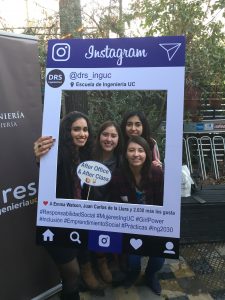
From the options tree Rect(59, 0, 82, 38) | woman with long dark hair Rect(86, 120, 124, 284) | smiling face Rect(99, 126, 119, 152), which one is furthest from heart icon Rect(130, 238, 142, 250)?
tree Rect(59, 0, 82, 38)

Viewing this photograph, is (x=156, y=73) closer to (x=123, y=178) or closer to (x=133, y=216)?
(x=123, y=178)

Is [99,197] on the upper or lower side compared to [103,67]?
lower

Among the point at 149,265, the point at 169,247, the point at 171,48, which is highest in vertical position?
the point at 171,48

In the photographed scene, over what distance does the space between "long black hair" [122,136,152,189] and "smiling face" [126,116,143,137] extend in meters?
0.03

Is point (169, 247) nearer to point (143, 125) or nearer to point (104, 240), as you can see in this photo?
point (104, 240)

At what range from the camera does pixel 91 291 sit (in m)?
2.81

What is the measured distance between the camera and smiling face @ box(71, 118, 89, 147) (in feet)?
6.87

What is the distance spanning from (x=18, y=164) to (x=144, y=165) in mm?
839

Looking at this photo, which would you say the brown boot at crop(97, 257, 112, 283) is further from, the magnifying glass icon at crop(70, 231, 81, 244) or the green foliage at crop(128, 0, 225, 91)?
the green foliage at crop(128, 0, 225, 91)

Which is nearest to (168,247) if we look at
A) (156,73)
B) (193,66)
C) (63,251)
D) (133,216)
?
(133,216)

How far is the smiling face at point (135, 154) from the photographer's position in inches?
81.1

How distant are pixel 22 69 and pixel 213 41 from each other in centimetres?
309

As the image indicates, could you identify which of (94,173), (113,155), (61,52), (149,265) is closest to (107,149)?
(113,155)

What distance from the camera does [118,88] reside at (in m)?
2.03
